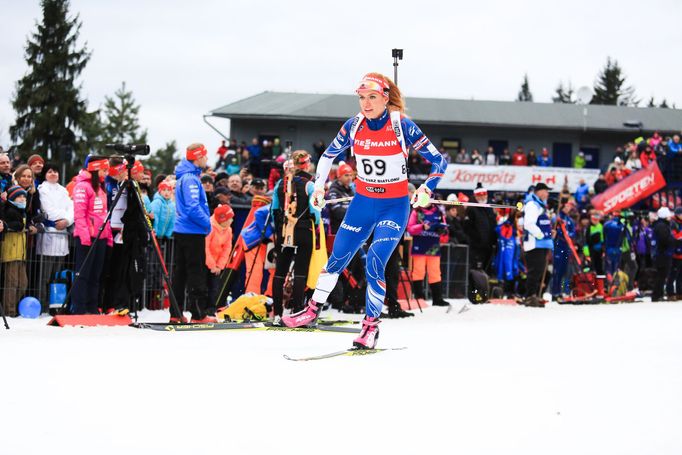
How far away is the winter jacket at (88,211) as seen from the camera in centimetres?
1119

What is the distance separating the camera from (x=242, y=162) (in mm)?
35469

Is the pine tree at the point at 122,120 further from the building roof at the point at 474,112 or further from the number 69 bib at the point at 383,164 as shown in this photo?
the number 69 bib at the point at 383,164

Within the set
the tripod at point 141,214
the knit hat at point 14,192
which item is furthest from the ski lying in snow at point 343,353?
the knit hat at point 14,192

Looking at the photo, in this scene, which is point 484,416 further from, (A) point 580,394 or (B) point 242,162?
(B) point 242,162

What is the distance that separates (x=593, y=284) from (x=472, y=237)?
239cm

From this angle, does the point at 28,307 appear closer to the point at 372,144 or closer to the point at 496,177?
the point at 372,144

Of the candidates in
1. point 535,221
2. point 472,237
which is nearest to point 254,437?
point 535,221

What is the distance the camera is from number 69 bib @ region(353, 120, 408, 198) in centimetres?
827

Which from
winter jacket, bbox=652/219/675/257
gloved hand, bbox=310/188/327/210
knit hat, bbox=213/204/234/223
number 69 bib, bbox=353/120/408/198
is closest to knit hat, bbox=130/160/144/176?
knit hat, bbox=213/204/234/223

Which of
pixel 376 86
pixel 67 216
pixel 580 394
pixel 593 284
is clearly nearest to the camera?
pixel 580 394

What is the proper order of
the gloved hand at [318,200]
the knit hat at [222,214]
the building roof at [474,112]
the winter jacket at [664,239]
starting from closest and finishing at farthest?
the gloved hand at [318,200]
the knit hat at [222,214]
the winter jacket at [664,239]
the building roof at [474,112]

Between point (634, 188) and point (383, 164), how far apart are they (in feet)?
74.8

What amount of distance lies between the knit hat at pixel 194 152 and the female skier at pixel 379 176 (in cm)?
288

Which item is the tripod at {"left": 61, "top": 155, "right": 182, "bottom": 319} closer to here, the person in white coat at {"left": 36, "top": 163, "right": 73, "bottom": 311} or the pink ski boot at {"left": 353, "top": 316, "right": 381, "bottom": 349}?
the person in white coat at {"left": 36, "top": 163, "right": 73, "bottom": 311}
